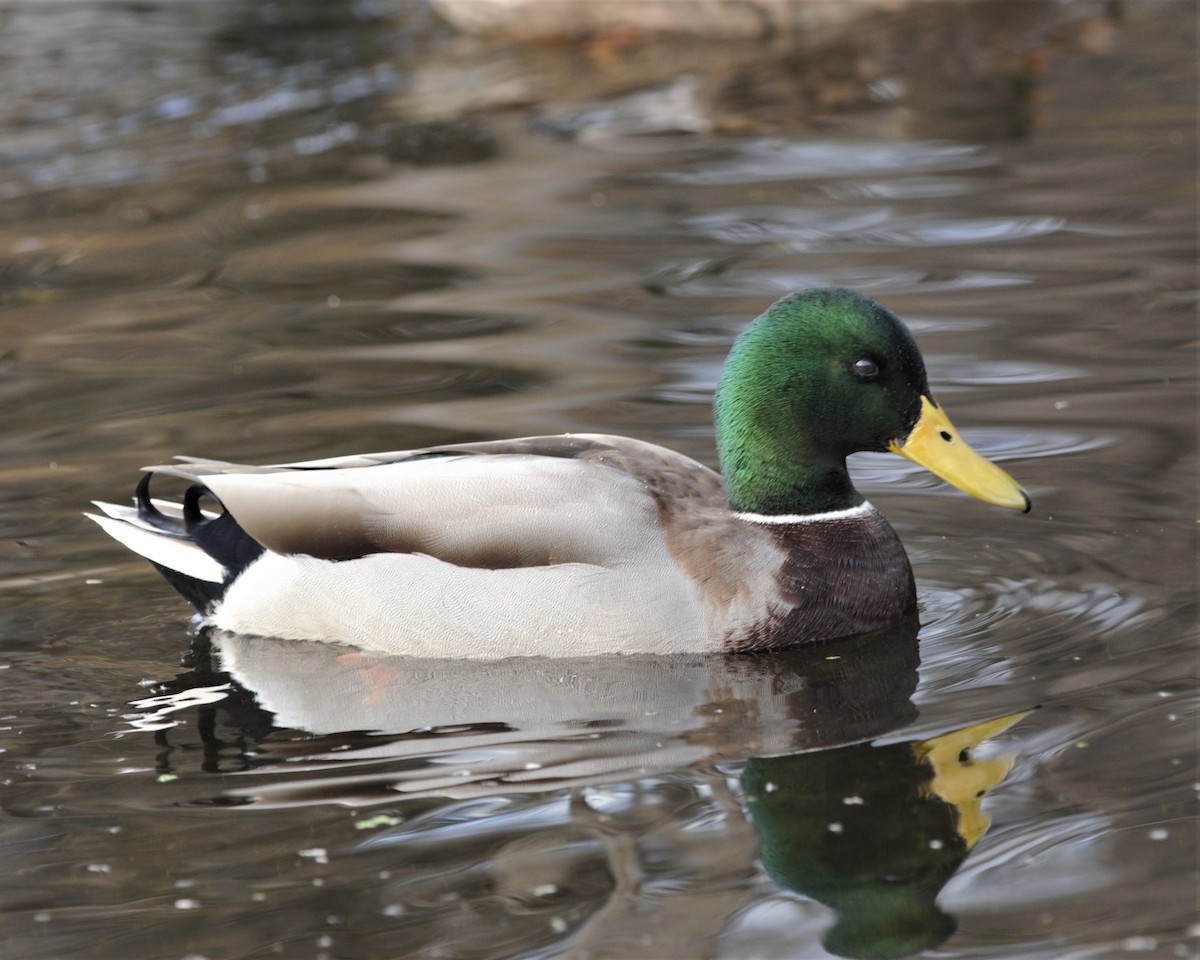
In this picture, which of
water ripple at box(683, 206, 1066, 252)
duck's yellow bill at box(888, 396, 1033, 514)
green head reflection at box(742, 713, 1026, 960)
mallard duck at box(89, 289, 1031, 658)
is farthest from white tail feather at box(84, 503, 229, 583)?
water ripple at box(683, 206, 1066, 252)

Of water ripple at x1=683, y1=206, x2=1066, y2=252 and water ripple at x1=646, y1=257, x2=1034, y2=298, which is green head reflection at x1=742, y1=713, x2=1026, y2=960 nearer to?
water ripple at x1=646, y1=257, x2=1034, y2=298

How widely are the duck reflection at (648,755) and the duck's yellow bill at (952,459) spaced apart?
476 mm

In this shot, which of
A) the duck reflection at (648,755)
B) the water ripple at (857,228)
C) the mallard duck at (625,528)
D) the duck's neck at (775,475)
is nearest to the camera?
the duck reflection at (648,755)

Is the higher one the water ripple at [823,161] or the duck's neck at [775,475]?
the water ripple at [823,161]

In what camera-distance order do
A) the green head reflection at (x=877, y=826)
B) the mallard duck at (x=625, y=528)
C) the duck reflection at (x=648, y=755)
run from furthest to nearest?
1. the mallard duck at (x=625, y=528)
2. the duck reflection at (x=648, y=755)
3. the green head reflection at (x=877, y=826)

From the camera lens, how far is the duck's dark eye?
18.9 ft

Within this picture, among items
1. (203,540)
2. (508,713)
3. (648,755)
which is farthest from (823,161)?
(648,755)


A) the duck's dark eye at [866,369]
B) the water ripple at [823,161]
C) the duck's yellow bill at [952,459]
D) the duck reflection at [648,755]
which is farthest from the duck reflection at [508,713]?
the water ripple at [823,161]

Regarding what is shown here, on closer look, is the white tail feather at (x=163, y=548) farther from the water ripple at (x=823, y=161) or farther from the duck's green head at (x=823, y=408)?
the water ripple at (x=823, y=161)

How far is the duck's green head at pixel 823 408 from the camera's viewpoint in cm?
576

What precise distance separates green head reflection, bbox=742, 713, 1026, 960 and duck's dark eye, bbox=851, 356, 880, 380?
46.7 inches

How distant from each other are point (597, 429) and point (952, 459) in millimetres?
1930

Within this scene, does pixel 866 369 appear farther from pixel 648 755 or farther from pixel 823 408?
pixel 648 755

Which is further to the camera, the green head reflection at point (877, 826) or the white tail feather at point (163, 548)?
the white tail feather at point (163, 548)
